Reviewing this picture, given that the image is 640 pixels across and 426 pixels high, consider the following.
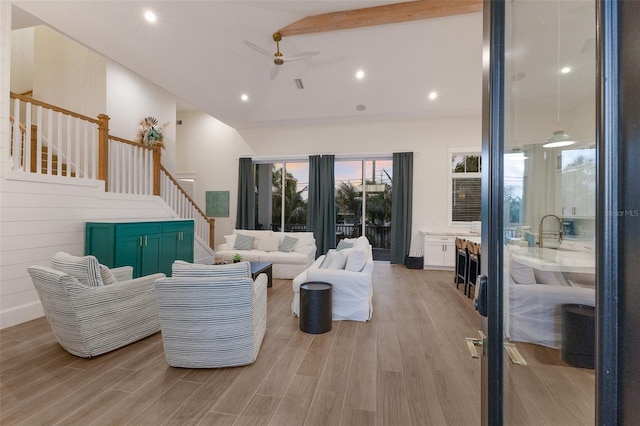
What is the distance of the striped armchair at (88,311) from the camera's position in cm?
256

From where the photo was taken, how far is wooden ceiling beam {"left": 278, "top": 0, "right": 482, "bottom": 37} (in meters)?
4.25

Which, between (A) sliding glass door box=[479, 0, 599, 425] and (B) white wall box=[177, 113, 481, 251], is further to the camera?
(B) white wall box=[177, 113, 481, 251]

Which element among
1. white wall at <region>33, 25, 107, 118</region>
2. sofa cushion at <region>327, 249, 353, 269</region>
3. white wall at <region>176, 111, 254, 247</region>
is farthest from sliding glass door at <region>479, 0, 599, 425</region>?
white wall at <region>176, 111, 254, 247</region>

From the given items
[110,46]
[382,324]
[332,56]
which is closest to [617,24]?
[382,324]

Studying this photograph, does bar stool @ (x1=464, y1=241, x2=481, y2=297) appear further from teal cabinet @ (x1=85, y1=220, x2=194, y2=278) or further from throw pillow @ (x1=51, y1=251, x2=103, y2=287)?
teal cabinet @ (x1=85, y1=220, x2=194, y2=278)

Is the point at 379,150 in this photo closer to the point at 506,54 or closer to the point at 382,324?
the point at 382,324

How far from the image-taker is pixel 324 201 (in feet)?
25.6

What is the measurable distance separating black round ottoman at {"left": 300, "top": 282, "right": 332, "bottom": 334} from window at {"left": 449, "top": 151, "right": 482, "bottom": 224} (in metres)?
5.17

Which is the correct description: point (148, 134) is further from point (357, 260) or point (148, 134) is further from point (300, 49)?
point (357, 260)

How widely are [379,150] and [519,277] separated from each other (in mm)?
6908

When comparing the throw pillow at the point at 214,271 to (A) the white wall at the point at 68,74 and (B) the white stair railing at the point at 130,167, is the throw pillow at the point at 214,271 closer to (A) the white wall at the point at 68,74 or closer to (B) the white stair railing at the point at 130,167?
(B) the white stair railing at the point at 130,167

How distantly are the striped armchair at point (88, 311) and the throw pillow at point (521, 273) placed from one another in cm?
321

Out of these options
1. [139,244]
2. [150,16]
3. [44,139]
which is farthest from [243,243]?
→ [150,16]

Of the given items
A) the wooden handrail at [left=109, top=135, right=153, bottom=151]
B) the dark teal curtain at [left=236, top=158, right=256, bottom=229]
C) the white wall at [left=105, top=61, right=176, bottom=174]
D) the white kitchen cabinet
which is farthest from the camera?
the dark teal curtain at [left=236, top=158, right=256, bottom=229]
